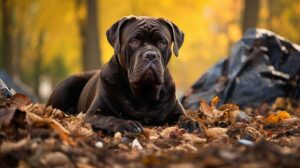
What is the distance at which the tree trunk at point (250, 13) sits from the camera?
1745cm

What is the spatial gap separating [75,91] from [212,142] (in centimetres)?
409

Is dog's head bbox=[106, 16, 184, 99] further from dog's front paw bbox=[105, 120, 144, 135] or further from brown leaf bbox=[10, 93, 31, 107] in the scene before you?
brown leaf bbox=[10, 93, 31, 107]

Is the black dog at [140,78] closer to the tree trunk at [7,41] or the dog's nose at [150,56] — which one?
the dog's nose at [150,56]

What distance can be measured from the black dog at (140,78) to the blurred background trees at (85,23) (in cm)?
1110

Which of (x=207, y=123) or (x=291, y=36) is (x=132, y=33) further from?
(x=291, y=36)

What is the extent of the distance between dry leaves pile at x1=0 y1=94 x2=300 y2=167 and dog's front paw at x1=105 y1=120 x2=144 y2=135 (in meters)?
0.11

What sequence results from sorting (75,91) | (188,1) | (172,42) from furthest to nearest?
1. (188,1)
2. (75,91)
3. (172,42)

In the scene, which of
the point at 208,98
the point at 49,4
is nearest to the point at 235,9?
the point at 49,4

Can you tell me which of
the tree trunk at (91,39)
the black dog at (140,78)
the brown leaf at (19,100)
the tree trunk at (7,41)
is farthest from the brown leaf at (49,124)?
the tree trunk at (7,41)

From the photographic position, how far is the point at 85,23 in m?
20.2

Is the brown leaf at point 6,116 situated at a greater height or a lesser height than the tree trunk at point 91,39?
greater

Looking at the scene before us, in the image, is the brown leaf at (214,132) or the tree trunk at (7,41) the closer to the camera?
the brown leaf at (214,132)

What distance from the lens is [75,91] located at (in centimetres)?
905

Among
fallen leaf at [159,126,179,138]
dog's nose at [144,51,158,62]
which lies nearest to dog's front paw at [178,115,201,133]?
fallen leaf at [159,126,179,138]
